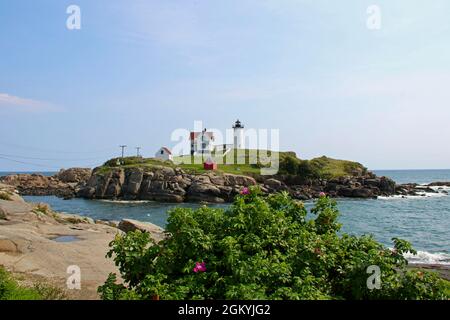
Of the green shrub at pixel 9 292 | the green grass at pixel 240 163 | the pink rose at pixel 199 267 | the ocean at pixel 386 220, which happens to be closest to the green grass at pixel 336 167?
the green grass at pixel 240 163

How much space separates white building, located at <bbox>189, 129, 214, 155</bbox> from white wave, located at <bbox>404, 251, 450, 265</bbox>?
89959mm

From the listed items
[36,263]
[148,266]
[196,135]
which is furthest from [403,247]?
[196,135]

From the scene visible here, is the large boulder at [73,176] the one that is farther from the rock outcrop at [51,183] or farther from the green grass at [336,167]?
the green grass at [336,167]

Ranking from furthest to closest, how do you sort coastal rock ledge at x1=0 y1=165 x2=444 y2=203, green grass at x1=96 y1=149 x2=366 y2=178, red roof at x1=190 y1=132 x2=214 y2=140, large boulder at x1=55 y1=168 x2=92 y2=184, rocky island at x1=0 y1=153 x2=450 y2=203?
large boulder at x1=55 y1=168 x2=92 y2=184, red roof at x1=190 y1=132 x2=214 y2=140, green grass at x1=96 y1=149 x2=366 y2=178, rocky island at x1=0 y1=153 x2=450 y2=203, coastal rock ledge at x1=0 y1=165 x2=444 y2=203

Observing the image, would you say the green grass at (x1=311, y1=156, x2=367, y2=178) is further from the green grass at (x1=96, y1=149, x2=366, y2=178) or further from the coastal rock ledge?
the coastal rock ledge

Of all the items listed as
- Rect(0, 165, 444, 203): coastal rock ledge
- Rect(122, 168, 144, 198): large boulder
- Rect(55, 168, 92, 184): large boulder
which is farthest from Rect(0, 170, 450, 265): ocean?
Rect(55, 168, 92, 184): large boulder

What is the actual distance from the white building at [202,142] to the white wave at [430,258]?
295ft

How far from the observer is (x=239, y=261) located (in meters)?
7.33

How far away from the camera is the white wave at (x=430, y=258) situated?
26.2 meters

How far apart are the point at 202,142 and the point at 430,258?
3674 inches

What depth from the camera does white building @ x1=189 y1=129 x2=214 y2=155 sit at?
116500mm

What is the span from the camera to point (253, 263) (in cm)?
720
